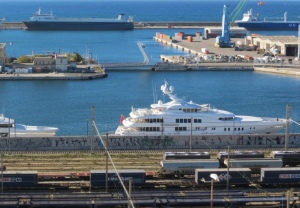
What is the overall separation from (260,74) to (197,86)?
4.62 meters

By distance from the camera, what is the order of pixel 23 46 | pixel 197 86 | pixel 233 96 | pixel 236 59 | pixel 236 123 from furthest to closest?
1. pixel 23 46
2. pixel 236 59
3. pixel 197 86
4. pixel 233 96
5. pixel 236 123

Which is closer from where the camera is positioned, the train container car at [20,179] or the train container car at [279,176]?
the train container car at [20,179]

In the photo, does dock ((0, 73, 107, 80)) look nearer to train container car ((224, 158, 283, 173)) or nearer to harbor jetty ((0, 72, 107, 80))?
harbor jetty ((0, 72, 107, 80))

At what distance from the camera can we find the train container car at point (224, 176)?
10414 millimetres

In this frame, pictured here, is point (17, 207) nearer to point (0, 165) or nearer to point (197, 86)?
point (0, 165)

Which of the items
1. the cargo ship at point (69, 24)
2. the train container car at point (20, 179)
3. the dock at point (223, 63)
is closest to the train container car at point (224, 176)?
the train container car at point (20, 179)

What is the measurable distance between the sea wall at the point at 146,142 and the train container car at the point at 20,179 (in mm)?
3066

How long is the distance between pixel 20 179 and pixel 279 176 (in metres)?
3.65

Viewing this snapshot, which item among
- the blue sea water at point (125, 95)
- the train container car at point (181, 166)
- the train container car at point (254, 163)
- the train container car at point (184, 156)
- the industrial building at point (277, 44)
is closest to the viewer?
the train container car at point (181, 166)

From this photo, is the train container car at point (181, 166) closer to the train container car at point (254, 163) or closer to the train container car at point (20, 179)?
the train container car at point (254, 163)

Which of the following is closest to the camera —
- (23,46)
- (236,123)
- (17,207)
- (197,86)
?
(17,207)

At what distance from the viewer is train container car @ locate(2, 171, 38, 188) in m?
10.2

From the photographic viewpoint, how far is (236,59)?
3303 centimetres

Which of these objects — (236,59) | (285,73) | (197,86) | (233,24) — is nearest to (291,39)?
(236,59)
